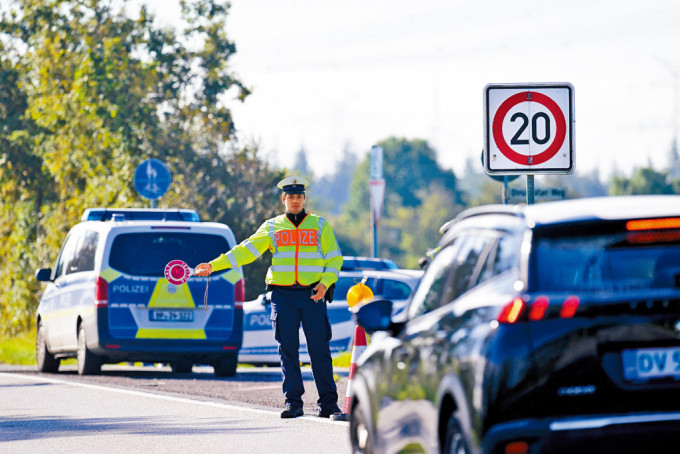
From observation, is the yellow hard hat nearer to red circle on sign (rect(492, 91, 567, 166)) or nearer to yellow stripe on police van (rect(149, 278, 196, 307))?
red circle on sign (rect(492, 91, 567, 166))

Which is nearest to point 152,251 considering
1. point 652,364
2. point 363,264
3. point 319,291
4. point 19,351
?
point 363,264

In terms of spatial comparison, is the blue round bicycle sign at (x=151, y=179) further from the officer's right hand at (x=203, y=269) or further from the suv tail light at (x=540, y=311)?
the suv tail light at (x=540, y=311)

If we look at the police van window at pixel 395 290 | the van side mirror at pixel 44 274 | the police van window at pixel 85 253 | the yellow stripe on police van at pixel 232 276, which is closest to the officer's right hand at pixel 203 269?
the yellow stripe on police van at pixel 232 276

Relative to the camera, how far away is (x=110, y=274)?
18.4 meters

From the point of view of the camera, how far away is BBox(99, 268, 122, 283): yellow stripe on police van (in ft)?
60.2

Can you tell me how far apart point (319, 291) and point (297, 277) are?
22cm

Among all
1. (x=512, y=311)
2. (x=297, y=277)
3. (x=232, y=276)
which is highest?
(x=512, y=311)

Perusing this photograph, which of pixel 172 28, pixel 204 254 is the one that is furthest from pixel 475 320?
pixel 172 28

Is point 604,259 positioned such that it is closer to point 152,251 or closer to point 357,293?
point 357,293

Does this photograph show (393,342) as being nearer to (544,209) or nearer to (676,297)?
(544,209)

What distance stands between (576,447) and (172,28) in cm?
2796

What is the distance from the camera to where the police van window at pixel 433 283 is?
726 cm

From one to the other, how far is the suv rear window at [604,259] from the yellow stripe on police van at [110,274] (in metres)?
12.4

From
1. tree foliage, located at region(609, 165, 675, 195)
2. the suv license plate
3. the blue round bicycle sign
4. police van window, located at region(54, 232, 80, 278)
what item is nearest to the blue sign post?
the blue round bicycle sign
